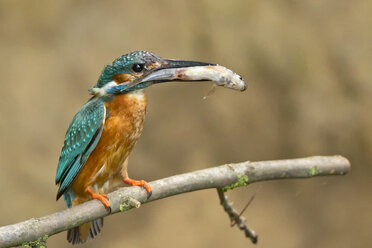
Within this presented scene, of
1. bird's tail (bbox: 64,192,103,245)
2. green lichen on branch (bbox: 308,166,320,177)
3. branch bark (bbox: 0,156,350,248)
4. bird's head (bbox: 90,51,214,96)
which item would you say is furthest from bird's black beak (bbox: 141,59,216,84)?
green lichen on branch (bbox: 308,166,320,177)

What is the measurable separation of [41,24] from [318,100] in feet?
5.57

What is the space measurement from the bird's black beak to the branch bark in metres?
0.34

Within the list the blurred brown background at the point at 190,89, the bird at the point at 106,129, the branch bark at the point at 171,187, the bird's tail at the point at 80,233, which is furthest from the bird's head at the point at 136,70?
the blurred brown background at the point at 190,89

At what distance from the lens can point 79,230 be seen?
197 cm

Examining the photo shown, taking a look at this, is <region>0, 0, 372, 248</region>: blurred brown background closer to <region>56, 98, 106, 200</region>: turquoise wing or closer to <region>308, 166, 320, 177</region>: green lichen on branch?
<region>308, 166, 320, 177</region>: green lichen on branch

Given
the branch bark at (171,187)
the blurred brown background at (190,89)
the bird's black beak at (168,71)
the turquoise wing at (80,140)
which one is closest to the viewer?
the branch bark at (171,187)

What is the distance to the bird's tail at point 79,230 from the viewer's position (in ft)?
6.43

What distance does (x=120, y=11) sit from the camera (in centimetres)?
352

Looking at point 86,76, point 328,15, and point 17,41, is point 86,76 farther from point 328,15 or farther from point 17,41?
point 328,15

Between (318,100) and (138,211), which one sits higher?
(318,100)

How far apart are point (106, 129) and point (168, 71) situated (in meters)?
0.31

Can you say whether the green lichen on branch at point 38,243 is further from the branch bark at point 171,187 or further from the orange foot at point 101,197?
the orange foot at point 101,197

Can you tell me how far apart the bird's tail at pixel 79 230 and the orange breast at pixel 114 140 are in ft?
0.11

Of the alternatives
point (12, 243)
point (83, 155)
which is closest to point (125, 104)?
point (83, 155)
